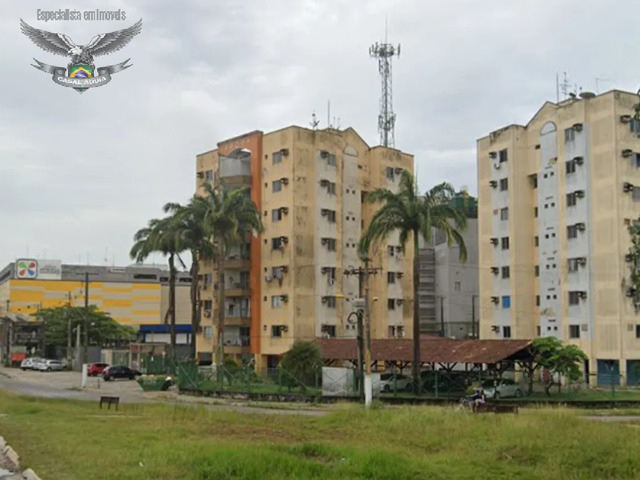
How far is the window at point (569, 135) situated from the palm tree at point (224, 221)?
88.0ft

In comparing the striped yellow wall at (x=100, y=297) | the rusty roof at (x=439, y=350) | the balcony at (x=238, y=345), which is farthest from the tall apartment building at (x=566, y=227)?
the striped yellow wall at (x=100, y=297)

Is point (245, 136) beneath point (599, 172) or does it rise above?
above

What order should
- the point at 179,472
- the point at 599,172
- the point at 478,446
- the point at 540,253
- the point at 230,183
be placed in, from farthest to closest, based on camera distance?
the point at 230,183 < the point at 540,253 < the point at 599,172 < the point at 478,446 < the point at 179,472

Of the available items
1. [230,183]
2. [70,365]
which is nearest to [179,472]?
[230,183]

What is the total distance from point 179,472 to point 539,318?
58.7 metres

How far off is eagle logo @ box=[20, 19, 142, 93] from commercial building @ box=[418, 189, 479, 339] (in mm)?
59943

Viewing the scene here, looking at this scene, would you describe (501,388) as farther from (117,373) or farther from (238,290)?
(117,373)

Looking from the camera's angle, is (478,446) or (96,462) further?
(478,446)

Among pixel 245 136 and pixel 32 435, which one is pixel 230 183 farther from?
pixel 32 435

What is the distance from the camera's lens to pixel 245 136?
78438mm

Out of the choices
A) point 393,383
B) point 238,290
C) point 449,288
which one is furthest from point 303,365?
point 449,288

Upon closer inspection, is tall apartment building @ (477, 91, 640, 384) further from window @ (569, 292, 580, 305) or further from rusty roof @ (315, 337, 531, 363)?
rusty roof @ (315, 337, 531, 363)

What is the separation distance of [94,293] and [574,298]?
80113 millimetres

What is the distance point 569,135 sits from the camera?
67562 millimetres
